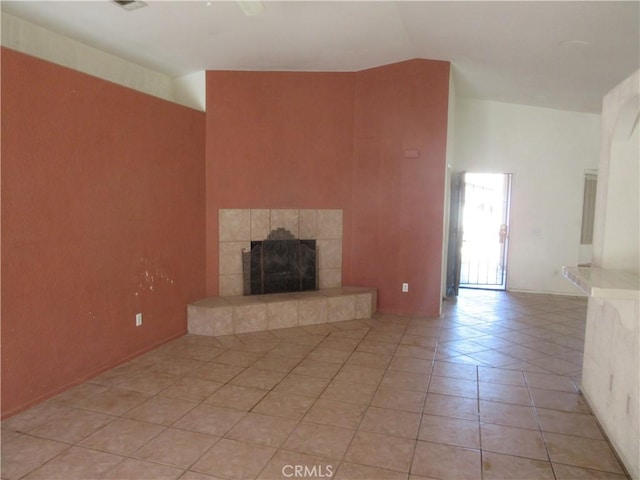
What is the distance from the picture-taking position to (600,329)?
285cm

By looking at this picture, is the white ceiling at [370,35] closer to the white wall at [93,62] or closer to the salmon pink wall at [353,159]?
the white wall at [93,62]

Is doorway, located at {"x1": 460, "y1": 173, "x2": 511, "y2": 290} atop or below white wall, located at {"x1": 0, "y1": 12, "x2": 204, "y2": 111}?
below

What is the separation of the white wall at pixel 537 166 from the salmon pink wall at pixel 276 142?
254 cm

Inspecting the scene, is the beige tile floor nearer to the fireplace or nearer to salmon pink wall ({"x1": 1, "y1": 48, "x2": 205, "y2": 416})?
salmon pink wall ({"x1": 1, "y1": 48, "x2": 205, "y2": 416})

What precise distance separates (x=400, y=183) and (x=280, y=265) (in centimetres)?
179

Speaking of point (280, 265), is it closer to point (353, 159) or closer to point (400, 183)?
point (353, 159)

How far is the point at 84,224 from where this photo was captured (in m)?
3.30

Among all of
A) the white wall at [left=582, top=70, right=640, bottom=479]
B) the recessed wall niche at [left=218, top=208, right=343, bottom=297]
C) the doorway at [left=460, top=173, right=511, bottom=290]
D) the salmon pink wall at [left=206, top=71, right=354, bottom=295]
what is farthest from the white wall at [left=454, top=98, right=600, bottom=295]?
the white wall at [left=582, top=70, right=640, bottom=479]

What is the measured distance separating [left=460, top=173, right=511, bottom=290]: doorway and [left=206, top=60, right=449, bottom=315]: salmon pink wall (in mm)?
2270

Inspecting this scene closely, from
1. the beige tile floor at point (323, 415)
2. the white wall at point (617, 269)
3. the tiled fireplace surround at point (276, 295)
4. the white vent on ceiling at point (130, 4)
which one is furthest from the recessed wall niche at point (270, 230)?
the white wall at point (617, 269)

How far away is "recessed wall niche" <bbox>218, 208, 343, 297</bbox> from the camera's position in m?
4.97

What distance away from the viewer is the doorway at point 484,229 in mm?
7121

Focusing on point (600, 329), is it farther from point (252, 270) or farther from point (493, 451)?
point (252, 270)

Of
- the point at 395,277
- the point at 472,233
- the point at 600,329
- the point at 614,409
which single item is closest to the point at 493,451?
the point at 614,409
